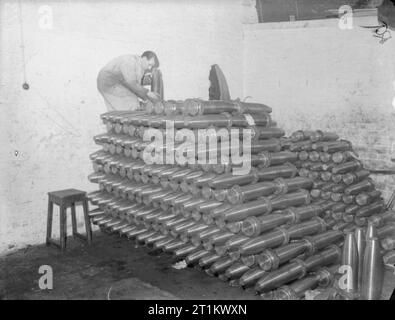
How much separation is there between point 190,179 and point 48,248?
A: 2383 mm

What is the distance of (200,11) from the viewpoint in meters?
7.48

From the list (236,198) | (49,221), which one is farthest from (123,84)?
(236,198)

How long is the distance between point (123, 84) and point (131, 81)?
20cm

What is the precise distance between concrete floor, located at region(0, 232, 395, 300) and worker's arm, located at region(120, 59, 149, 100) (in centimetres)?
206

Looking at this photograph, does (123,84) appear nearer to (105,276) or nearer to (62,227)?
(62,227)

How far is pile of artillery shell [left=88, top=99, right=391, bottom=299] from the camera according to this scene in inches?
168

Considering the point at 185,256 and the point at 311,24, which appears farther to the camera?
the point at 311,24

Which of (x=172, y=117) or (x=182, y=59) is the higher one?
(x=182, y=59)

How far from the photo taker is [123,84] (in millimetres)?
6035

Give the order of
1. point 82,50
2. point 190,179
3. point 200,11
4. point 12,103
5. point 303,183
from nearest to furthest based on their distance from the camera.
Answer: point 190,179, point 303,183, point 12,103, point 82,50, point 200,11

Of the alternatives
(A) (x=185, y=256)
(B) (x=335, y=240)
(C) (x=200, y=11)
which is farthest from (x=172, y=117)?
(C) (x=200, y=11)

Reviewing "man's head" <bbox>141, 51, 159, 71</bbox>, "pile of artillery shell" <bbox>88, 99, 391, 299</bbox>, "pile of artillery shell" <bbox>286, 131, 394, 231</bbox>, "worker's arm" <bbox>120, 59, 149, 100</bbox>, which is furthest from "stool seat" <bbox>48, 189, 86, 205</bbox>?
"pile of artillery shell" <bbox>286, 131, 394, 231</bbox>
